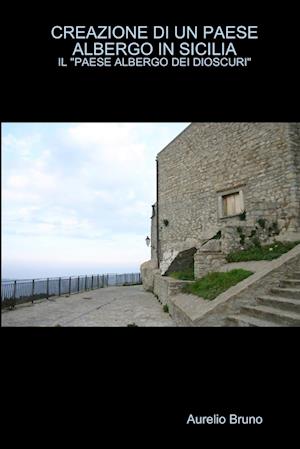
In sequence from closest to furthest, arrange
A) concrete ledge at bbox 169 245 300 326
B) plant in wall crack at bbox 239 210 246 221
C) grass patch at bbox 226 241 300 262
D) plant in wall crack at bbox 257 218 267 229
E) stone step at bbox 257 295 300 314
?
stone step at bbox 257 295 300 314 < concrete ledge at bbox 169 245 300 326 < grass patch at bbox 226 241 300 262 < plant in wall crack at bbox 257 218 267 229 < plant in wall crack at bbox 239 210 246 221

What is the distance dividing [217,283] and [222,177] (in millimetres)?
5877

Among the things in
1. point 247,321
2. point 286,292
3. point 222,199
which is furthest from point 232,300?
point 222,199

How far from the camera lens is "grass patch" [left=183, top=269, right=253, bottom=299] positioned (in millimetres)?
5257

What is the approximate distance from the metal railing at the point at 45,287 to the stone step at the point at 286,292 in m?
7.77

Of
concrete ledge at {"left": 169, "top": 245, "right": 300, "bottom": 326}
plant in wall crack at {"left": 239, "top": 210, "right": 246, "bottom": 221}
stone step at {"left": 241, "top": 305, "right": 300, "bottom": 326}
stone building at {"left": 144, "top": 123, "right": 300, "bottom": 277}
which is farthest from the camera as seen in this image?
plant in wall crack at {"left": 239, "top": 210, "right": 246, "bottom": 221}

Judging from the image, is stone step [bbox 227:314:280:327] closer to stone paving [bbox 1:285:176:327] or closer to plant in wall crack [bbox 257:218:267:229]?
stone paving [bbox 1:285:176:327]

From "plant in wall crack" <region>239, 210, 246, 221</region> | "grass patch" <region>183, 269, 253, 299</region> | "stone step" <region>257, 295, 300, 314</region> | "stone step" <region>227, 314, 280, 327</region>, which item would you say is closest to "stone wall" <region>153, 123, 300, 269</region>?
"plant in wall crack" <region>239, 210, 246, 221</region>

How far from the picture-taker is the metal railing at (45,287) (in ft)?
27.9

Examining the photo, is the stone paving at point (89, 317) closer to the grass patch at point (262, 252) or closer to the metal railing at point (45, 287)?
the metal railing at point (45, 287)
